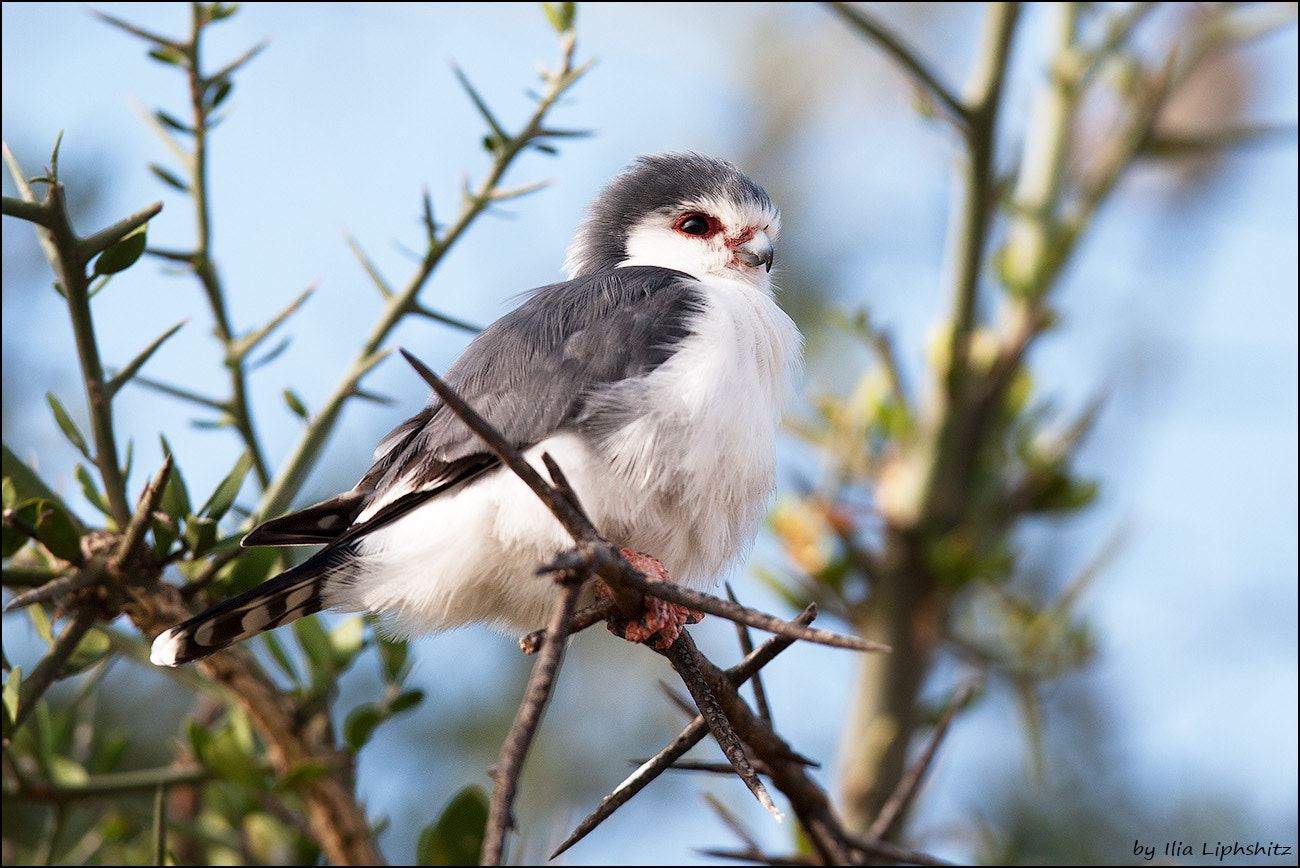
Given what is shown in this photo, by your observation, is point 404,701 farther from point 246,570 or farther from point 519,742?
point 519,742

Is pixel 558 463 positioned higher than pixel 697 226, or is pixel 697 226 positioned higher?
pixel 697 226

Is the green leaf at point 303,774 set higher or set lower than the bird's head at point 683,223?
lower

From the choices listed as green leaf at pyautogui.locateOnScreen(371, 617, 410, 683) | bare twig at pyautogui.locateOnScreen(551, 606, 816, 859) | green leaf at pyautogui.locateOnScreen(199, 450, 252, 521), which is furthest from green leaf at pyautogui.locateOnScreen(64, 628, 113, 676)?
bare twig at pyautogui.locateOnScreen(551, 606, 816, 859)

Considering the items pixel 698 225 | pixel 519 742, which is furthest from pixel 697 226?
pixel 519 742

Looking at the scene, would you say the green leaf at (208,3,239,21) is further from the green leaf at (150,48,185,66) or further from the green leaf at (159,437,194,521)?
the green leaf at (159,437,194,521)

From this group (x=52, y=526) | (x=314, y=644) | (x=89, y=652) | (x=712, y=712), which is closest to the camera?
(x=712, y=712)

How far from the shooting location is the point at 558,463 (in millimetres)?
2525

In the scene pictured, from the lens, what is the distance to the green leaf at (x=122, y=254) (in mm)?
2107

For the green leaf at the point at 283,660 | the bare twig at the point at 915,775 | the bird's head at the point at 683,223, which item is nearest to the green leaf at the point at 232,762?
the green leaf at the point at 283,660

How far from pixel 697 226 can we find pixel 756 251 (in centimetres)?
20

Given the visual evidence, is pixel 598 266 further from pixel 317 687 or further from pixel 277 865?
pixel 277 865

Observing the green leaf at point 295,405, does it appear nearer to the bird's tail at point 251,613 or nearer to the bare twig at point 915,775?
the bird's tail at point 251,613

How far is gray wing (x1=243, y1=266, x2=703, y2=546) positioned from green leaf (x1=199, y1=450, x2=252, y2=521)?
100 mm

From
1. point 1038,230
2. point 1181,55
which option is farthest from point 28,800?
point 1181,55
